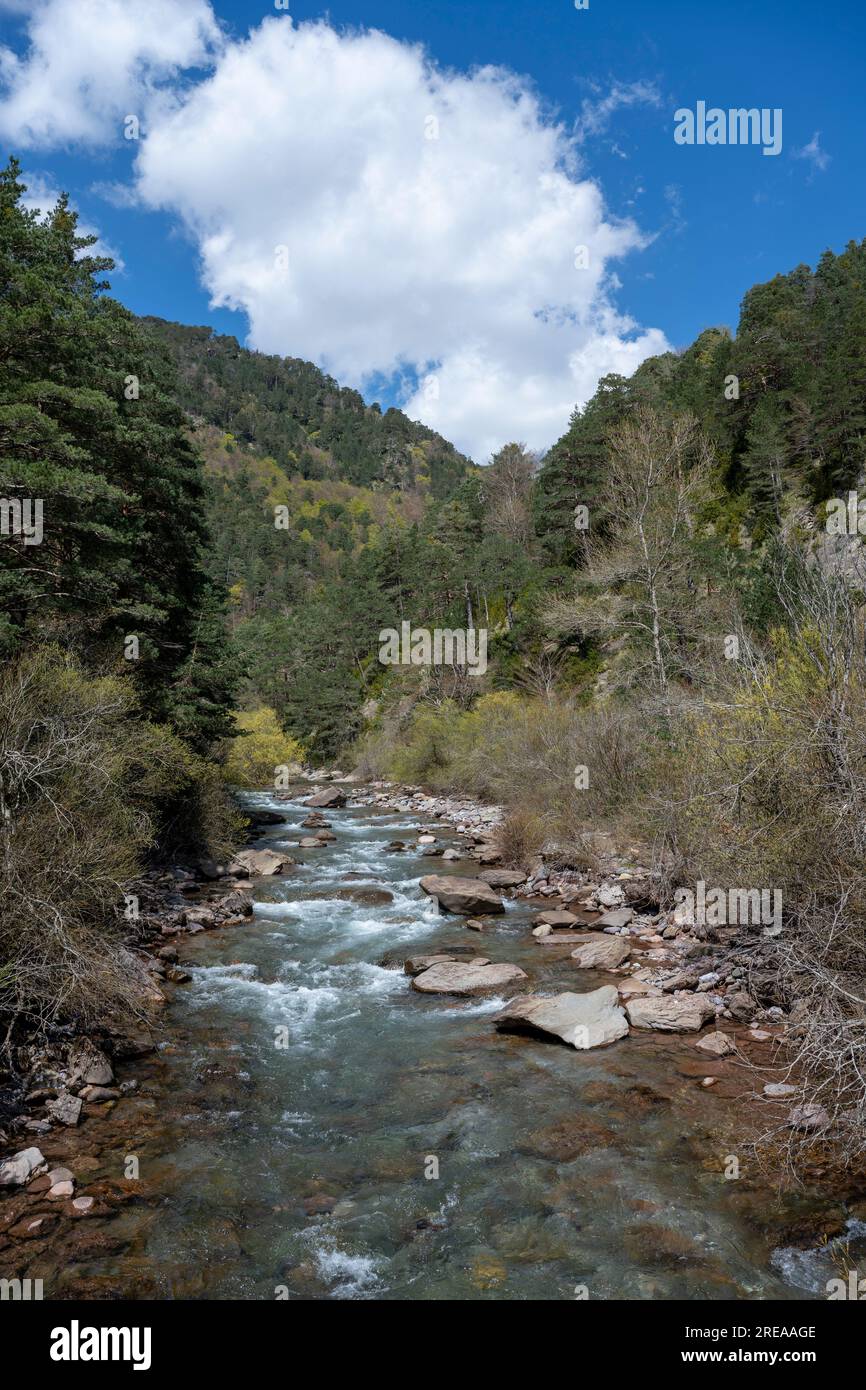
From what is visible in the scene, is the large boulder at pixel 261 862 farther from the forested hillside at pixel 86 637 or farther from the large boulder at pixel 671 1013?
the large boulder at pixel 671 1013

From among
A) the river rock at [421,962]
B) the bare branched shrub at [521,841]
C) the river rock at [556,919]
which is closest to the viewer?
the river rock at [421,962]

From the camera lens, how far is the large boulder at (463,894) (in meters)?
14.9

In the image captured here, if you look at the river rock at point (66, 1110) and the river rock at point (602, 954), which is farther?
the river rock at point (602, 954)

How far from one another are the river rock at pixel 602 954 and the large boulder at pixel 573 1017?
147cm

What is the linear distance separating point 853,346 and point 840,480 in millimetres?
6763

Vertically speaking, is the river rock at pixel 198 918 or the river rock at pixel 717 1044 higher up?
the river rock at pixel 717 1044

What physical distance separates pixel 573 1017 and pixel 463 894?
6297 millimetres

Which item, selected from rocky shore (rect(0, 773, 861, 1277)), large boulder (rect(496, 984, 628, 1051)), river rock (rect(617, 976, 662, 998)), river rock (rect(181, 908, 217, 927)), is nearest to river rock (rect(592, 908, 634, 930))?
rocky shore (rect(0, 773, 861, 1277))

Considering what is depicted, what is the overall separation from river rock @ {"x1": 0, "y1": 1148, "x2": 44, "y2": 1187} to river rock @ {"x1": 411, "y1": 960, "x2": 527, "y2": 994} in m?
5.78

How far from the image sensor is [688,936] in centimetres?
1157

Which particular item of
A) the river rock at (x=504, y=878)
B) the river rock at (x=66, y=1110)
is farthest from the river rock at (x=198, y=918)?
the river rock at (x=66, y=1110)

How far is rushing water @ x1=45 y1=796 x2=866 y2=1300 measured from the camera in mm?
5059

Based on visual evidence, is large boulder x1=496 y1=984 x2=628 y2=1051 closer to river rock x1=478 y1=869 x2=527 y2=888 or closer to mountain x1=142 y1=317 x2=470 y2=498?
river rock x1=478 y1=869 x2=527 y2=888
